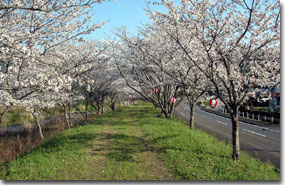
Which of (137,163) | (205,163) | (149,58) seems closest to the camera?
(205,163)

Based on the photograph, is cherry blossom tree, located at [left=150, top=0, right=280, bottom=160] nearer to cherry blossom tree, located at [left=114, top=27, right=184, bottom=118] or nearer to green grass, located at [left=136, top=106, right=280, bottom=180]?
green grass, located at [left=136, top=106, right=280, bottom=180]

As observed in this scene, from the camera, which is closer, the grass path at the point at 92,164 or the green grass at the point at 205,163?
the green grass at the point at 205,163

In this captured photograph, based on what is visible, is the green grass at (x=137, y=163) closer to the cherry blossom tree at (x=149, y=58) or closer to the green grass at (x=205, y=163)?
the green grass at (x=205, y=163)

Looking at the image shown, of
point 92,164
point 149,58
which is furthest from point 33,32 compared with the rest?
point 149,58

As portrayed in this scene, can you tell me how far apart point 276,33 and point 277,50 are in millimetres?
1144

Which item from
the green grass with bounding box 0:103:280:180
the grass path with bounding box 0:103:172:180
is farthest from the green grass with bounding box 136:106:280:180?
the grass path with bounding box 0:103:172:180

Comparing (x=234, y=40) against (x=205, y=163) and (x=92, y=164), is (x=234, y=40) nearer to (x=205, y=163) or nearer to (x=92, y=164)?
(x=205, y=163)

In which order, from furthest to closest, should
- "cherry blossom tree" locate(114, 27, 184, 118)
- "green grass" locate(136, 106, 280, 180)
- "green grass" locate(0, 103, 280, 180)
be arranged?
"cherry blossom tree" locate(114, 27, 184, 118) < "green grass" locate(0, 103, 280, 180) < "green grass" locate(136, 106, 280, 180)

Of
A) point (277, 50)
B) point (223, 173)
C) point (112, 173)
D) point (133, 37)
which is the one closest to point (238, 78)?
point (277, 50)

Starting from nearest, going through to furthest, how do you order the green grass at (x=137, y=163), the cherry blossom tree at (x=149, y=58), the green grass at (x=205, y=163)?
the green grass at (x=205, y=163)
the green grass at (x=137, y=163)
the cherry blossom tree at (x=149, y=58)

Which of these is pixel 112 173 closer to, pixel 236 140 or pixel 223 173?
pixel 223 173

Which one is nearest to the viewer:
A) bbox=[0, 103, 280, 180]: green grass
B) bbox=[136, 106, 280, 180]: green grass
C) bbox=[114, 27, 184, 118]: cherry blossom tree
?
bbox=[136, 106, 280, 180]: green grass

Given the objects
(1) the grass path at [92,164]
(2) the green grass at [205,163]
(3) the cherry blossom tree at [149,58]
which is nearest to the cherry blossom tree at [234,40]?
(2) the green grass at [205,163]

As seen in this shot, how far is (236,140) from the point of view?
620 centimetres
